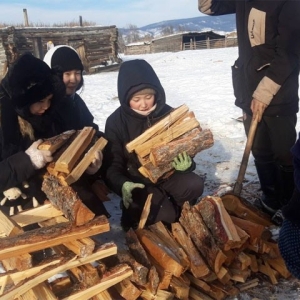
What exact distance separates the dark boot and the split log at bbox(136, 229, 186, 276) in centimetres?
133

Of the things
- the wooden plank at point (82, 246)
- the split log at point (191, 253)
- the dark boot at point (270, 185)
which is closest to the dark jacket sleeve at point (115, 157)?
the split log at point (191, 253)

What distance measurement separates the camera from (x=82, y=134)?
2695mm

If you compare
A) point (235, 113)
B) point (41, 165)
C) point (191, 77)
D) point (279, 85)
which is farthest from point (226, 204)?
point (191, 77)

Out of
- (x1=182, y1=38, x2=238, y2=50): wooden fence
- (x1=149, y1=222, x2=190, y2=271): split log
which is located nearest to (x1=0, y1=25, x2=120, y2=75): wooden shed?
(x1=182, y1=38, x2=238, y2=50): wooden fence

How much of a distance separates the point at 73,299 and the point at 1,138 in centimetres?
131

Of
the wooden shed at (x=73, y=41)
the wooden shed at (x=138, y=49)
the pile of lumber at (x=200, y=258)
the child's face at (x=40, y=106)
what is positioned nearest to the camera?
the pile of lumber at (x=200, y=258)

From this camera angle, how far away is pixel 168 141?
2.90m

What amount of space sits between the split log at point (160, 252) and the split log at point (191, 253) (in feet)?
0.25

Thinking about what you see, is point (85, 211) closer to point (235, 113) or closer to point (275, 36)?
point (275, 36)

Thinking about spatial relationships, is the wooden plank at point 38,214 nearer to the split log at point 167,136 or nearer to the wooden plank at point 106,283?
the wooden plank at point 106,283

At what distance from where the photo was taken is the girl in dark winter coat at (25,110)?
2625 millimetres

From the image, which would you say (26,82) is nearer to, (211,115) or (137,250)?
(137,250)

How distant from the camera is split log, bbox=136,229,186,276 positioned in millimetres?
2176

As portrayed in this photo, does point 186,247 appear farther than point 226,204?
No
